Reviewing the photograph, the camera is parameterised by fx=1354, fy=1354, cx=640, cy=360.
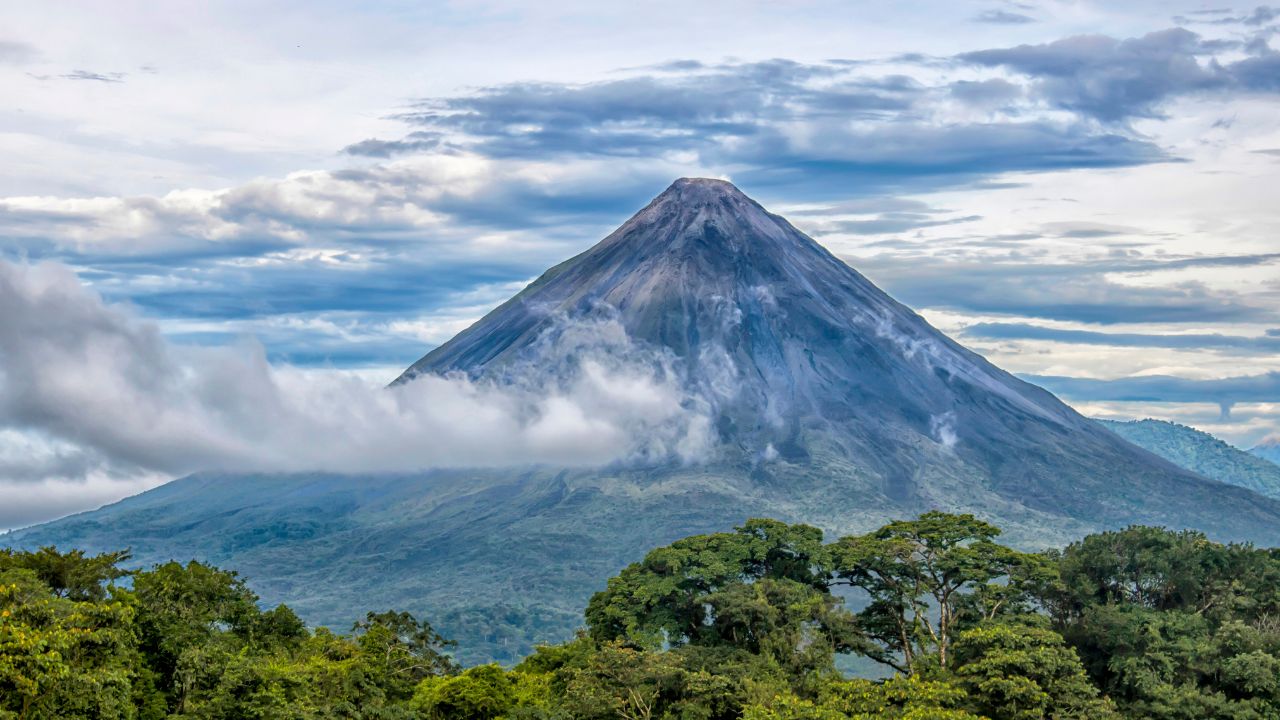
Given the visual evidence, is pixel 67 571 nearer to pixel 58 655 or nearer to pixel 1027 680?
pixel 58 655

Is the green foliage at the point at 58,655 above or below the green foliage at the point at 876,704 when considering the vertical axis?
above

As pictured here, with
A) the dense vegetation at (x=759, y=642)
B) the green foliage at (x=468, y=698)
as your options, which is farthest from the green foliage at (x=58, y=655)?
the green foliage at (x=468, y=698)

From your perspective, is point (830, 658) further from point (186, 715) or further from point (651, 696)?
point (186, 715)

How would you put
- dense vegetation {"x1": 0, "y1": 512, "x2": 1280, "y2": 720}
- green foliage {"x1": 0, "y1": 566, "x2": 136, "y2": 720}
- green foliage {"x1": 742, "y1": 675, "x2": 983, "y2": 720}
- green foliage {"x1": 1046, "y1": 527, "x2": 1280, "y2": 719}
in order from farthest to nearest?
green foliage {"x1": 1046, "y1": 527, "x2": 1280, "y2": 719} → dense vegetation {"x1": 0, "y1": 512, "x2": 1280, "y2": 720} → green foliage {"x1": 742, "y1": 675, "x2": 983, "y2": 720} → green foliage {"x1": 0, "y1": 566, "x2": 136, "y2": 720}

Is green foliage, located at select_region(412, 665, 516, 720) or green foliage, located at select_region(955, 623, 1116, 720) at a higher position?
green foliage, located at select_region(955, 623, 1116, 720)

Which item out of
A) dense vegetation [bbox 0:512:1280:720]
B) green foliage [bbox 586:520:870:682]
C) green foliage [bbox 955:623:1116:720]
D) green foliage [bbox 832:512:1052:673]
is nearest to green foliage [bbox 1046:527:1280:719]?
dense vegetation [bbox 0:512:1280:720]

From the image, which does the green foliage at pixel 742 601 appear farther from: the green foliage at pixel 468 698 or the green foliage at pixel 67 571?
the green foliage at pixel 67 571

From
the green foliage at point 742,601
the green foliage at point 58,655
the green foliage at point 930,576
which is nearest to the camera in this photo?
the green foliage at point 58,655

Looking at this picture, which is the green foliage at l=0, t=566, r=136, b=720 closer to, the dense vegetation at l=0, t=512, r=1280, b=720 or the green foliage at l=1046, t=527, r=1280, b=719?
the dense vegetation at l=0, t=512, r=1280, b=720

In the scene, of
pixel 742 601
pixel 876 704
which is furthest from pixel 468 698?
pixel 876 704
